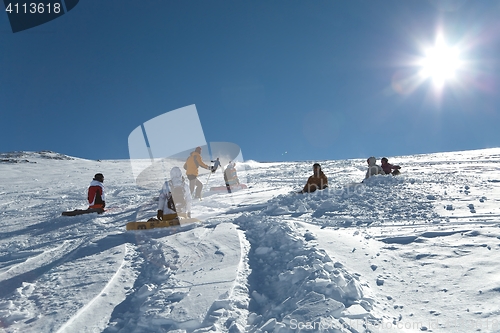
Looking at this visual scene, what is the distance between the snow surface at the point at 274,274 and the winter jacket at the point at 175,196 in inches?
36.3

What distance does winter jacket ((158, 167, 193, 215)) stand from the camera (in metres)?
8.45

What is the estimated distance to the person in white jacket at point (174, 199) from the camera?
837 centimetres

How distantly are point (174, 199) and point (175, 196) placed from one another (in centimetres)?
8

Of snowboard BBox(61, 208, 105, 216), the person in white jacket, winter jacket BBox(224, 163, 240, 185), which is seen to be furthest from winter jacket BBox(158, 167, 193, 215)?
winter jacket BBox(224, 163, 240, 185)

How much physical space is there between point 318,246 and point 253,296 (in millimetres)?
1631

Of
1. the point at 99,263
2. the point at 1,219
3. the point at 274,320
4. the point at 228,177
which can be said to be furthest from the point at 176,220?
the point at 228,177

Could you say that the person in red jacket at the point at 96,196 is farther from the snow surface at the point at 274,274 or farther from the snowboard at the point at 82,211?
the snow surface at the point at 274,274

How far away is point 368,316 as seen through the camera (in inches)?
122

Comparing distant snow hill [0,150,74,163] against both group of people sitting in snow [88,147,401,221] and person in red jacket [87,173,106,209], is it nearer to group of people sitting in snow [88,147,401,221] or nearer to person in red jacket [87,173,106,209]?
group of people sitting in snow [88,147,401,221]

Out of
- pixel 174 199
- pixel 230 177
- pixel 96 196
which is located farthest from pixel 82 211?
pixel 230 177

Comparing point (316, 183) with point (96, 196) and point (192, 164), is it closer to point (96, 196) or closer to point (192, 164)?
point (192, 164)

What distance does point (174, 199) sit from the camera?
8.78 m

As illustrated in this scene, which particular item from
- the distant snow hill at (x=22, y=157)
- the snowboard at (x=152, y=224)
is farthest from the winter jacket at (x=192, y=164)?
the distant snow hill at (x=22, y=157)

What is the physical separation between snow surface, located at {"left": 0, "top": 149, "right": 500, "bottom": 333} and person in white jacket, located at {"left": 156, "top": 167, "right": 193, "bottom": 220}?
32.6 inches
